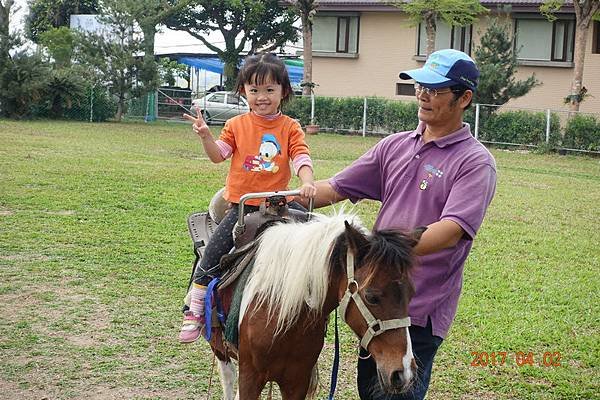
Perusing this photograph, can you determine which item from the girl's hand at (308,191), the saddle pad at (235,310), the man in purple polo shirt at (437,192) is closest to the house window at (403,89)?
the girl's hand at (308,191)

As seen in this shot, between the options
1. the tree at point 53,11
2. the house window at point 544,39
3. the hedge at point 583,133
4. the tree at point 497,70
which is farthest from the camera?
the tree at point 53,11

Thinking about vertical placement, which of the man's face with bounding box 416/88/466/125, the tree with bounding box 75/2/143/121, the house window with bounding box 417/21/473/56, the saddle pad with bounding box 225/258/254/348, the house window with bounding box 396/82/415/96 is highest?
the house window with bounding box 417/21/473/56

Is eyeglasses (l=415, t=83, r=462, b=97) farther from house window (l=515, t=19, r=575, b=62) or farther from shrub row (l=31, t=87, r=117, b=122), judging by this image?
house window (l=515, t=19, r=575, b=62)

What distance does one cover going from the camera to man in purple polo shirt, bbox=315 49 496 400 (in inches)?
131

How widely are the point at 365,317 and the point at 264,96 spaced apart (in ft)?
5.26

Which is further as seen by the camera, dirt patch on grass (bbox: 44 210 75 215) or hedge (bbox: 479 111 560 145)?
hedge (bbox: 479 111 560 145)

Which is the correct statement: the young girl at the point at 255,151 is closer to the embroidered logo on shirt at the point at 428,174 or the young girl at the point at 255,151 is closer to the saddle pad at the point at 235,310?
the saddle pad at the point at 235,310

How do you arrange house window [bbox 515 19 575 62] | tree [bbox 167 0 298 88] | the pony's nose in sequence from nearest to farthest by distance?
the pony's nose < house window [bbox 515 19 575 62] < tree [bbox 167 0 298 88]

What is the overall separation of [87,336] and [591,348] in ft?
13.0

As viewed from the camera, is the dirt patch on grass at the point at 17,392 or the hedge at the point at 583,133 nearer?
the dirt patch on grass at the point at 17,392

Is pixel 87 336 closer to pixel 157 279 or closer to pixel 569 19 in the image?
pixel 157 279

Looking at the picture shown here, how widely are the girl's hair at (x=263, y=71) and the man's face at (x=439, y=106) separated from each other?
0.99 meters

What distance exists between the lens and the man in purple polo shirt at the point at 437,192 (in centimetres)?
332

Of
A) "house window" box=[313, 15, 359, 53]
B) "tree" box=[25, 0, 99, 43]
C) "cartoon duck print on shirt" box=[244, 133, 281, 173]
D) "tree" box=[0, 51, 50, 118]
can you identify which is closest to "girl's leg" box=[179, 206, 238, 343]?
"cartoon duck print on shirt" box=[244, 133, 281, 173]
